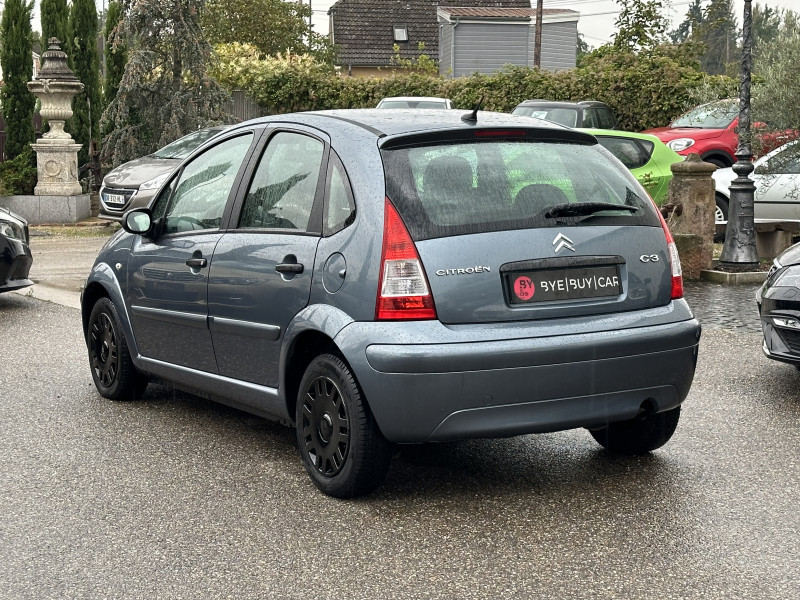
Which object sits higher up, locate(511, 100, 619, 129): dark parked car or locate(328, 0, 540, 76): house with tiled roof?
locate(328, 0, 540, 76): house with tiled roof

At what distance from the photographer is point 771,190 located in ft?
51.8

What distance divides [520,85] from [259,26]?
32239mm

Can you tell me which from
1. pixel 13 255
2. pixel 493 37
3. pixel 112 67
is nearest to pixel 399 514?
pixel 13 255

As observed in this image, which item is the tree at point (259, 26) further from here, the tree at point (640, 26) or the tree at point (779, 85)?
the tree at point (779, 85)

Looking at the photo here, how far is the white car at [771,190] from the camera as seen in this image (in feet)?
47.3

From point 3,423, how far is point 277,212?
2143mm

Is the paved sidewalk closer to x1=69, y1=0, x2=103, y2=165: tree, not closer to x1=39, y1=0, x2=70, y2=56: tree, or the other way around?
x1=69, y1=0, x2=103, y2=165: tree

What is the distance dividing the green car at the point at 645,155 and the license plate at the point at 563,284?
10.4 m

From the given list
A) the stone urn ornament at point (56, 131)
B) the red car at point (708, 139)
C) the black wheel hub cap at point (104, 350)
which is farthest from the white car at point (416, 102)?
the black wheel hub cap at point (104, 350)

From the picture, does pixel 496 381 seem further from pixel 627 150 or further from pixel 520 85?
pixel 520 85

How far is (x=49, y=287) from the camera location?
12.7 meters

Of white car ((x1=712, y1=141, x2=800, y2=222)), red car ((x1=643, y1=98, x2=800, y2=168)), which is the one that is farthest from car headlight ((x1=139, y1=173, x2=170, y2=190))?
red car ((x1=643, y1=98, x2=800, y2=168))

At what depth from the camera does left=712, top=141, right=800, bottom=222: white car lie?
14422mm

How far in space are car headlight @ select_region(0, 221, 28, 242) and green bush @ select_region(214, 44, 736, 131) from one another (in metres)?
14.4
